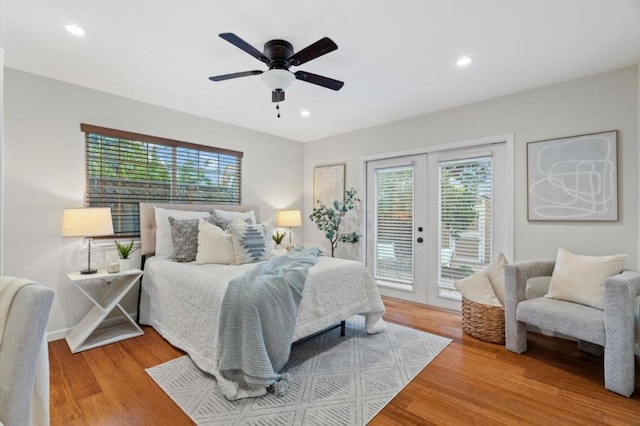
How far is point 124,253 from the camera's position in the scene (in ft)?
10.0

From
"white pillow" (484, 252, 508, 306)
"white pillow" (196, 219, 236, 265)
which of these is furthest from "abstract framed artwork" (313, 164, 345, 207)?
"white pillow" (484, 252, 508, 306)

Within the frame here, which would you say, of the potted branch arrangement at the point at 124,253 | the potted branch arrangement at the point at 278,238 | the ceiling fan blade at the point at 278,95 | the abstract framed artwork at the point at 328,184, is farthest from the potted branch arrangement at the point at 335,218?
the potted branch arrangement at the point at 124,253

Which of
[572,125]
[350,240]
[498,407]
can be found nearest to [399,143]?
[350,240]

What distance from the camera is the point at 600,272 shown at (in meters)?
2.34

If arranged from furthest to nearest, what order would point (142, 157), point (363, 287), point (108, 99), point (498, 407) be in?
point (142, 157)
point (108, 99)
point (363, 287)
point (498, 407)

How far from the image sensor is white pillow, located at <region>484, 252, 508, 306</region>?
9.73 feet

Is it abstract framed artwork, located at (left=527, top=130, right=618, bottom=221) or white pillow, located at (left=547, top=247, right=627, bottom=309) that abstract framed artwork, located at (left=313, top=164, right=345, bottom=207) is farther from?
white pillow, located at (left=547, top=247, right=627, bottom=309)

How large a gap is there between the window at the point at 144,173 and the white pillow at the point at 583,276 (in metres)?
3.80

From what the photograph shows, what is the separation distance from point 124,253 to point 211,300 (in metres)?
1.54

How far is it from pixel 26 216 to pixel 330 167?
3645 millimetres

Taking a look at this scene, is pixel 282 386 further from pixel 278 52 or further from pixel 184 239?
pixel 278 52

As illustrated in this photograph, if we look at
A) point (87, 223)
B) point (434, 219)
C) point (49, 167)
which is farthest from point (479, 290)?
point (49, 167)

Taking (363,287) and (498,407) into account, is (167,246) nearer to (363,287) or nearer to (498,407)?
Result: (363,287)

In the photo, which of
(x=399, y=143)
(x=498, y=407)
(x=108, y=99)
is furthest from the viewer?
(x=399, y=143)
